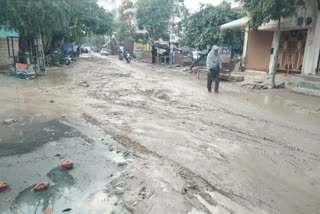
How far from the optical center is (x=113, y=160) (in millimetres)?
3660

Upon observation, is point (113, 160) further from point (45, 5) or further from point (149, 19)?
point (149, 19)

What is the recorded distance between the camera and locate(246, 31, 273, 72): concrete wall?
512 inches

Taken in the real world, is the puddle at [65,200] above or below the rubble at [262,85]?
below

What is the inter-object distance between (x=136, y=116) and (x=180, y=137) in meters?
1.72

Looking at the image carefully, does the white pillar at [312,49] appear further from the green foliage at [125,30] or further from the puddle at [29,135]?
the green foliage at [125,30]

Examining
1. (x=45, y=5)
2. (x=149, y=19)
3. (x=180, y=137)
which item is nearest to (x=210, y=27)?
(x=45, y=5)

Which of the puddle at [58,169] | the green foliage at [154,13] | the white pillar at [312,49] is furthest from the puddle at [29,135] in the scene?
the green foliage at [154,13]

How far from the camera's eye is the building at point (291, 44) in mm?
10203

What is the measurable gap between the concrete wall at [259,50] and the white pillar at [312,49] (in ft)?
7.46

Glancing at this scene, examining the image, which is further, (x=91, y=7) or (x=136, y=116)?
(x=91, y=7)

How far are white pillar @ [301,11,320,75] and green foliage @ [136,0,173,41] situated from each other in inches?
908

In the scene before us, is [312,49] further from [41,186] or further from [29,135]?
[41,186]

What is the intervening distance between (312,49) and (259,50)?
312cm

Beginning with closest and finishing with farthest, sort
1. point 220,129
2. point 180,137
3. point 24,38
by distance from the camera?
point 180,137 < point 220,129 < point 24,38
